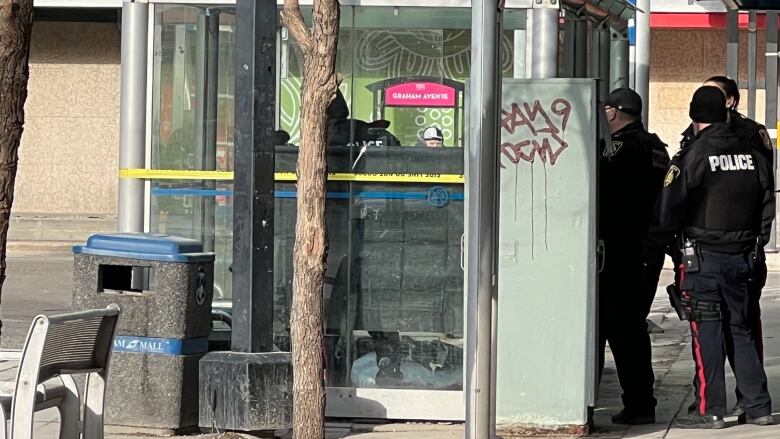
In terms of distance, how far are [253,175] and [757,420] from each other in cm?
292

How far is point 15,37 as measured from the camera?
5.62 meters

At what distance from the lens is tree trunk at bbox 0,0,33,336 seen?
5609 millimetres

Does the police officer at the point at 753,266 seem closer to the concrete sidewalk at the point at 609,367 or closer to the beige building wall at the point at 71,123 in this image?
the concrete sidewalk at the point at 609,367

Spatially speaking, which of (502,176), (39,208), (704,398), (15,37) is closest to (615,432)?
(704,398)

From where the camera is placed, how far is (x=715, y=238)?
7332 mm

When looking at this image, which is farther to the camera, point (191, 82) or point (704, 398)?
point (191, 82)

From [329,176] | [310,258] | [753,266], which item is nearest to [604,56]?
[753,266]

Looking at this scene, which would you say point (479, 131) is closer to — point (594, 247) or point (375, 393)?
point (594, 247)

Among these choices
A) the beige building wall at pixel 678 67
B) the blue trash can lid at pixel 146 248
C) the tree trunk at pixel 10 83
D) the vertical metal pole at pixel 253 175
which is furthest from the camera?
the beige building wall at pixel 678 67

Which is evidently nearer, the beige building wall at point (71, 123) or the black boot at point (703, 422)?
the black boot at point (703, 422)

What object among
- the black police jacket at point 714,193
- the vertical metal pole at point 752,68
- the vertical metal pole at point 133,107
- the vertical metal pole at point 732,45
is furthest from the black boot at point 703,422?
the vertical metal pole at point 752,68

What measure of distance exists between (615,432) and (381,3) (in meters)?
2.61

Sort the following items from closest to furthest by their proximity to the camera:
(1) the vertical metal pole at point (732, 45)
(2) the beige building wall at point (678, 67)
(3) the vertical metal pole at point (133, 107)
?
(3) the vertical metal pole at point (133, 107) → (1) the vertical metal pole at point (732, 45) → (2) the beige building wall at point (678, 67)

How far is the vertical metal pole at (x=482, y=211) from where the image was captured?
6023mm
